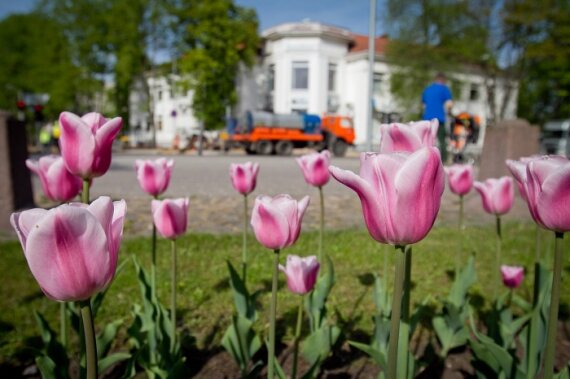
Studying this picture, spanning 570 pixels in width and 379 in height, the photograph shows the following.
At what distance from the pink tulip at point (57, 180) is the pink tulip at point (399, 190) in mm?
1125

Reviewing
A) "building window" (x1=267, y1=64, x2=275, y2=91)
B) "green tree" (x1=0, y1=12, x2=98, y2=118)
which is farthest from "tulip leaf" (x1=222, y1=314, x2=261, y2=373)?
"building window" (x1=267, y1=64, x2=275, y2=91)

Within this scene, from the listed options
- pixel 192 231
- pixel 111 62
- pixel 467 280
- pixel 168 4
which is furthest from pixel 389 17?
pixel 467 280

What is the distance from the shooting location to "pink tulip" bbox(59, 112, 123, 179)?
133 cm

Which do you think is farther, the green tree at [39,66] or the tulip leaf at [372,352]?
the green tree at [39,66]

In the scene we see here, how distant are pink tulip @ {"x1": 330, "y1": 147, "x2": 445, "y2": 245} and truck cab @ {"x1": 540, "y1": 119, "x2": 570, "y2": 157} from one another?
28.3 m

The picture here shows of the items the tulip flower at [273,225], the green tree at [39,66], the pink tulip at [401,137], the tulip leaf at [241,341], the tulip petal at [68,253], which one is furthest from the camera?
the green tree at [39,66]

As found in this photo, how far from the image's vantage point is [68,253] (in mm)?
775

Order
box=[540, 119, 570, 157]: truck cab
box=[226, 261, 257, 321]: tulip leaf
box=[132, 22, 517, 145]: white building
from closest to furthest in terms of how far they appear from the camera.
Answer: box=[226, 261, 257, 321]: tulip leaf
box=[540, 119, 570, 157]: truck cab
box=[132, 22, 517, 145]: white building

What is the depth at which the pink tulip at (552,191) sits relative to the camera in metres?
0.92

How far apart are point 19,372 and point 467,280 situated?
2.02m

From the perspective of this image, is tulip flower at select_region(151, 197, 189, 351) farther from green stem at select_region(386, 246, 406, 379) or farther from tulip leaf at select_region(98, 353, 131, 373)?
green stem at select_region(386, 246, 406, 379)

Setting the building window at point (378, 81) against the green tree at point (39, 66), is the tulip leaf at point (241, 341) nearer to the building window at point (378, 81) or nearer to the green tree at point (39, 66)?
the green tree at point (39, 66)

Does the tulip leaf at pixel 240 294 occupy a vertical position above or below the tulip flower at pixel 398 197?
below

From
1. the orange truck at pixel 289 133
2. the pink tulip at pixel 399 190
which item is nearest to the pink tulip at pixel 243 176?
the pink tulip at pixel 399 190
